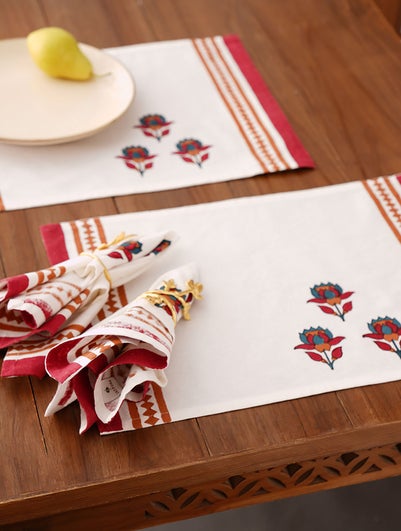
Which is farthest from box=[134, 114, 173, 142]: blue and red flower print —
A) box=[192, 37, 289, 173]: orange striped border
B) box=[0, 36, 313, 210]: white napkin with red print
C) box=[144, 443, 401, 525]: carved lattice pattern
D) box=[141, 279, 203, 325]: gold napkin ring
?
box=[144, 443, 401, 525]: carved lattice pattern

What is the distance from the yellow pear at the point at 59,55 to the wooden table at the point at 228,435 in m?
0.32

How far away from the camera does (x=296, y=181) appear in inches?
55.2

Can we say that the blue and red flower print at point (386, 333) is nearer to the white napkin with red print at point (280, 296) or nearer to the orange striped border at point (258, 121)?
the white napkin with red print at point (280, 296)

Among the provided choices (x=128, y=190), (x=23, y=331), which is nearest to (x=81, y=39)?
(x=128, y=190)

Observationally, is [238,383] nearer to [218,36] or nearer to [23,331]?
[23,331]

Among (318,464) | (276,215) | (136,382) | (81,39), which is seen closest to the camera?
(136,382)

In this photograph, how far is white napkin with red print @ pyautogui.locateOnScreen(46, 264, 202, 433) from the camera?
3.24ft

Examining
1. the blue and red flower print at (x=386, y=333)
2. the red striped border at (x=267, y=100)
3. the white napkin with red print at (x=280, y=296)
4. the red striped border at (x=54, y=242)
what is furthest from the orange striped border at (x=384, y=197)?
the red striped border at (x=54, y=242)

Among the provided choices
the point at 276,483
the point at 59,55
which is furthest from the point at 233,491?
the point at 59,55

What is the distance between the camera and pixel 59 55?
4.93 feet

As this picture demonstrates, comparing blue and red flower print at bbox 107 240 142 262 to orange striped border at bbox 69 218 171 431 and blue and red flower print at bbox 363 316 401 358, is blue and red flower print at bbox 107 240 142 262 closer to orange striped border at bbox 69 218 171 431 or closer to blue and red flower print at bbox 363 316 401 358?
orange striped border at bbox 69 218 171 431

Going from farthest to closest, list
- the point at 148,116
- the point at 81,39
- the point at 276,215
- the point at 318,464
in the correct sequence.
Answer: the point at 81,39
the point at 148,116
the point at 276,215
the point at 318,464

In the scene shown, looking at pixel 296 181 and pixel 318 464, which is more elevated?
pixel 296 181

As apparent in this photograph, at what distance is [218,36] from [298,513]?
1.04 m
